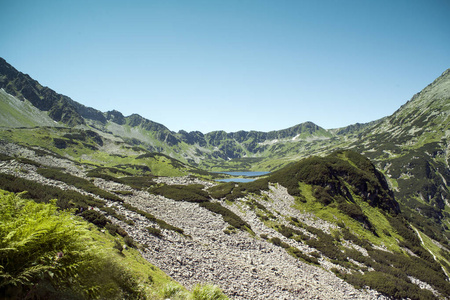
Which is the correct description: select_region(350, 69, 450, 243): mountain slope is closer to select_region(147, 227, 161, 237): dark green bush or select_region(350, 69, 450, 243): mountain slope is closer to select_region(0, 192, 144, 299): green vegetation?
select_region(147, 227, 161, 237): dark green bush

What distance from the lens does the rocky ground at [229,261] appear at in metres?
18.3

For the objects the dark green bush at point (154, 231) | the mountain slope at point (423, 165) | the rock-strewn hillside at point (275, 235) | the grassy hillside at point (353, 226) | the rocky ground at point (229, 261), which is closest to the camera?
the rocky ground at point (229, 261)

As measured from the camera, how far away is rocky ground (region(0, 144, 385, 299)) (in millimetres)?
18297

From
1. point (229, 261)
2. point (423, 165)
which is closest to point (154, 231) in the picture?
point (229, 261)

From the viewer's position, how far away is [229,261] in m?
21.9

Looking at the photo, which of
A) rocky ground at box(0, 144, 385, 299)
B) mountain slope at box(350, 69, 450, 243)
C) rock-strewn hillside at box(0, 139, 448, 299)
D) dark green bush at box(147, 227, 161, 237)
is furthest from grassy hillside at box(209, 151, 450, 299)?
mountain slope at box(350, 69, 450, 243)

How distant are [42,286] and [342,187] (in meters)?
48.7

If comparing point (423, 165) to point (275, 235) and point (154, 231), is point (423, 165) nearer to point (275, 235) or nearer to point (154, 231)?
point (275, 235)

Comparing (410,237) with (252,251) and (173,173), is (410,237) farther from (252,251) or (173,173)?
(173,173)

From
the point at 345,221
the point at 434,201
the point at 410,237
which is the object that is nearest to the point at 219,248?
the point at 345,221

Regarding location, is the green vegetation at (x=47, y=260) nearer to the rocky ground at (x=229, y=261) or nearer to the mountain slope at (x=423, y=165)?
the rocky ground at (x=229, y=261)

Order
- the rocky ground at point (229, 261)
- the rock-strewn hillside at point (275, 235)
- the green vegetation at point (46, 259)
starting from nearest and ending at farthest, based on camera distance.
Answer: the green vegetation at point (46, 259) < the rocky ground at point (229, 261) < the rock-strewn hillside at point (275, 235)

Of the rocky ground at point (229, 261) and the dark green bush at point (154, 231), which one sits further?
the dark green bush at point (154, 231)

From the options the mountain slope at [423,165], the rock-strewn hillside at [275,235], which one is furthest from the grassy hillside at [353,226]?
the mountain slope at [423,165]
